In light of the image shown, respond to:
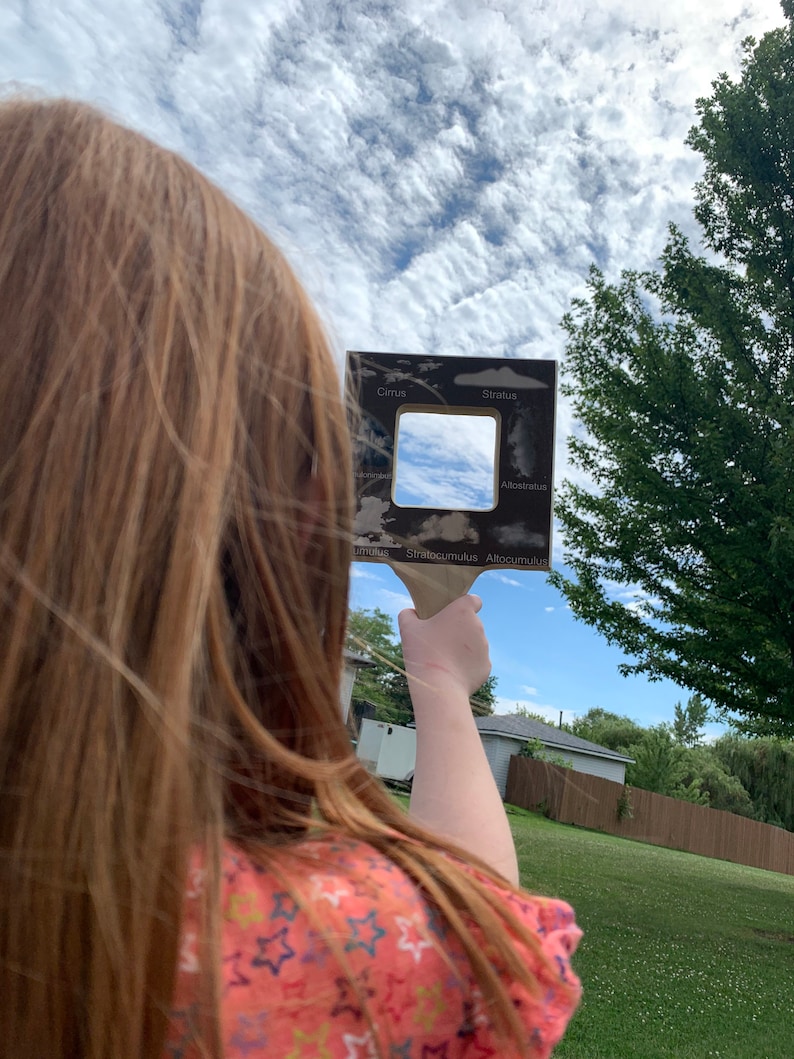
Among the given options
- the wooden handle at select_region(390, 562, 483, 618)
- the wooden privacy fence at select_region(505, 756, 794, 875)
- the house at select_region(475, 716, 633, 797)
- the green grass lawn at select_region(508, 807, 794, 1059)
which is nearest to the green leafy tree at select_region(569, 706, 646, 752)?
the house at select_region(475, 716, 633, 797)

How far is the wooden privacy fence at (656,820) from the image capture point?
70.0ft

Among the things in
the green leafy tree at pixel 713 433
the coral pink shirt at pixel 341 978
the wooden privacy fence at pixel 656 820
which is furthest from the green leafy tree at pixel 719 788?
the coral pink shirt at pixel 341 978

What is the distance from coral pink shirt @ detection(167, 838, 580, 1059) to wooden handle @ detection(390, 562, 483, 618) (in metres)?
0.54

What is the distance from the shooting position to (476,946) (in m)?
0.70

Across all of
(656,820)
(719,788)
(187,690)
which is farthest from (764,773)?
(187,690)

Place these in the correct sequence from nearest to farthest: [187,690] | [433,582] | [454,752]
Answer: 1. [187,690]
2. [454,752]
3. [433,582]

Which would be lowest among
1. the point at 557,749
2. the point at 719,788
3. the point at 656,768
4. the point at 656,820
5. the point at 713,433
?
the point at 656,820

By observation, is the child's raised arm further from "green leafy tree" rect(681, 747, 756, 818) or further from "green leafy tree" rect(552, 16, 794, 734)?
"green leafy tree" rect(681, 747, 756, 818)

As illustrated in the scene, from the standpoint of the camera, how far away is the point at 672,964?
6.19 metres

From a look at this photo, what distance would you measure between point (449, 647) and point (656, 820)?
24050 millimetres

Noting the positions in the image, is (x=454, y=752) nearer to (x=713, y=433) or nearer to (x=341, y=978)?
(x=341, y=978)

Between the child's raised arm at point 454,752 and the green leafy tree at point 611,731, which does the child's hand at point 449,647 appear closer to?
the child's raised arm at point 454,752

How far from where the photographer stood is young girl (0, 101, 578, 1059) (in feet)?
2.08

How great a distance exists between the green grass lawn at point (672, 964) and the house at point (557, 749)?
51.1ft
